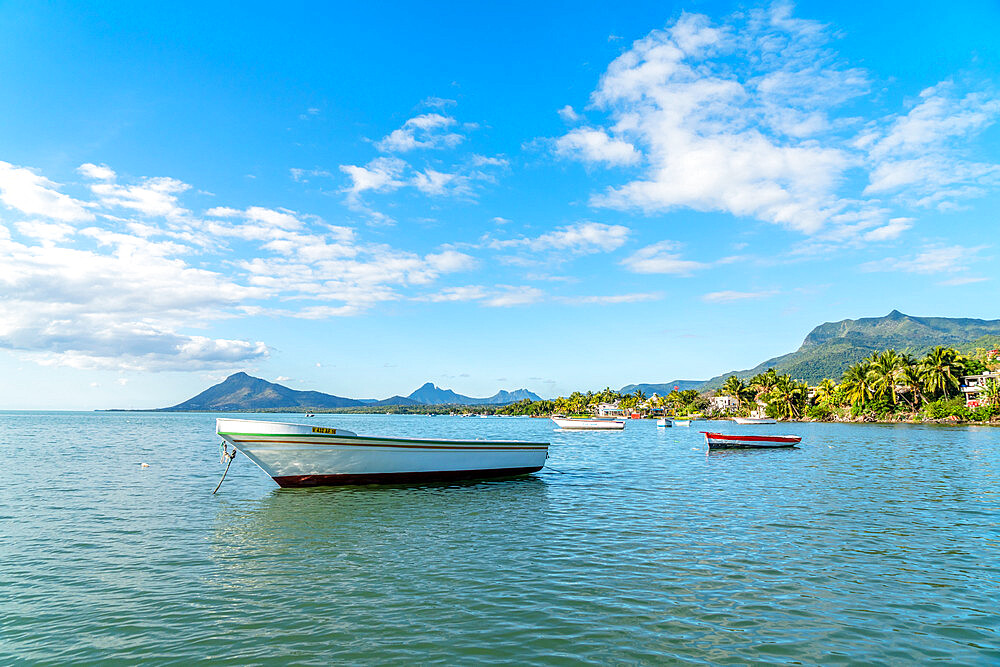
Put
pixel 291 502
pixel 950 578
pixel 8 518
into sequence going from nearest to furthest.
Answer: pixel 950 578
pixel 8 518
pixel 291 502

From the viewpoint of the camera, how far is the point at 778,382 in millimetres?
139125

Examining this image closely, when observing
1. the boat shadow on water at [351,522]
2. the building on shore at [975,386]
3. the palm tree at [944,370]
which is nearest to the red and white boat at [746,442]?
the boat shadow on water at [351,522]

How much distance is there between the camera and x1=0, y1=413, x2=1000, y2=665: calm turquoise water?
22.2 ft

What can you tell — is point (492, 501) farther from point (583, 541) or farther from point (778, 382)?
point (778, 382)

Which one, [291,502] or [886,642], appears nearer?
[886,642]

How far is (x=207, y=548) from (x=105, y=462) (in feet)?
85.1

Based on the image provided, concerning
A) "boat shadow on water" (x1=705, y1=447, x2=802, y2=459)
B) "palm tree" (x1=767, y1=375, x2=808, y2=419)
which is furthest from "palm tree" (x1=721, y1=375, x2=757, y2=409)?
"boat shadow on water" (x1=705, y1=447, x2=802, y2=459)

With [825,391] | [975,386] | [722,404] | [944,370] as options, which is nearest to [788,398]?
[825,391]

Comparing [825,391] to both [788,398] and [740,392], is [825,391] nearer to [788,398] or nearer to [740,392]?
[788,398]

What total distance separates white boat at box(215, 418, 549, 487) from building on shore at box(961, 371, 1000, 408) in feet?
362

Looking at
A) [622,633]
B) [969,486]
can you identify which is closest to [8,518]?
[622,633]

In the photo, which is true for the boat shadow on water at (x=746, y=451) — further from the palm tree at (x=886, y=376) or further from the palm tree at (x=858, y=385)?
the palm tree at (x=886, y=376)

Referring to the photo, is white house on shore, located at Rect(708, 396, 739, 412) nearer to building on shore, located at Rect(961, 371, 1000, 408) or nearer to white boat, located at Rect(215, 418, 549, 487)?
building on shore, located at Rect(961, 371, 1000, 408)

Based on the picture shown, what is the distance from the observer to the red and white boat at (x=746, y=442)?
46750mm
